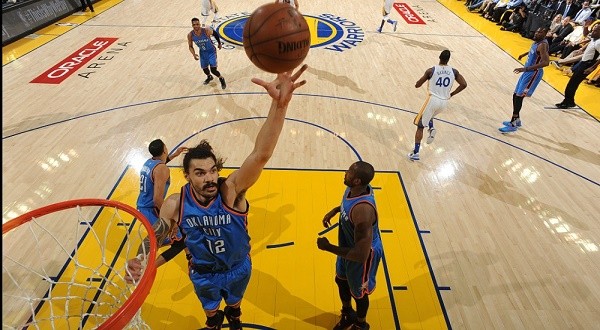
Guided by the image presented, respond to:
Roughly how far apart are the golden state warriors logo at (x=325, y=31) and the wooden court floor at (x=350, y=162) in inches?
12.0

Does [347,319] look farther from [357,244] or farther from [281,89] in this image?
[281,89]

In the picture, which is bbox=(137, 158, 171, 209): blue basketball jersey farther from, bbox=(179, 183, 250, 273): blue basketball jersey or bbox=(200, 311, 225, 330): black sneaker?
bbox=(200, 311, 225, 330): black sneaker

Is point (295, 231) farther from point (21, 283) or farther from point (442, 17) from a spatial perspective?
point (442, 17)

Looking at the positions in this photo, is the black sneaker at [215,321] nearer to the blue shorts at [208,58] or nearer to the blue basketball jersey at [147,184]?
the blue basketball jersey at [147,184]

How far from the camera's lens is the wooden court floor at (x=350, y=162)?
3775 millimetres

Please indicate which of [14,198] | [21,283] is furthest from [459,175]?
[14,198]

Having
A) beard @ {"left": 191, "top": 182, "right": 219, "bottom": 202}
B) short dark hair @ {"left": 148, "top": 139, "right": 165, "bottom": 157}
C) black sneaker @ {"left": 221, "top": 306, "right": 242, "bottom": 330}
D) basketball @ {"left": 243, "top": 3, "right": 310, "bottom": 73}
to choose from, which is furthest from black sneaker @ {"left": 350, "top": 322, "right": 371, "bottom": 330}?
short dark hair @ {"left": 148, "top": 139, "right": 165, "bottom": 157}

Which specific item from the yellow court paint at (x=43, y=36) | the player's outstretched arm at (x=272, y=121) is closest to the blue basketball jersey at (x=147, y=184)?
the player's outstretched arm at (x=272, y=121)

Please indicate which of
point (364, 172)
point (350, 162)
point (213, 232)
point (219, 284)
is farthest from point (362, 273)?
point (350, 162)

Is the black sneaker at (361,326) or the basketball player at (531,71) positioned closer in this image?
the black sneaker at (361,326)

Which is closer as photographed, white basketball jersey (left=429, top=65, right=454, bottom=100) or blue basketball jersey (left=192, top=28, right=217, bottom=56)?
white basketball jersey (left=429, top=65, right=454, bottom=100)

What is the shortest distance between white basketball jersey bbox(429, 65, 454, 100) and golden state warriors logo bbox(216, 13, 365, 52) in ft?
16.7

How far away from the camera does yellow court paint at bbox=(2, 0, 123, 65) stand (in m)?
9.28

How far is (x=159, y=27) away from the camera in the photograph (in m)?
11.5
